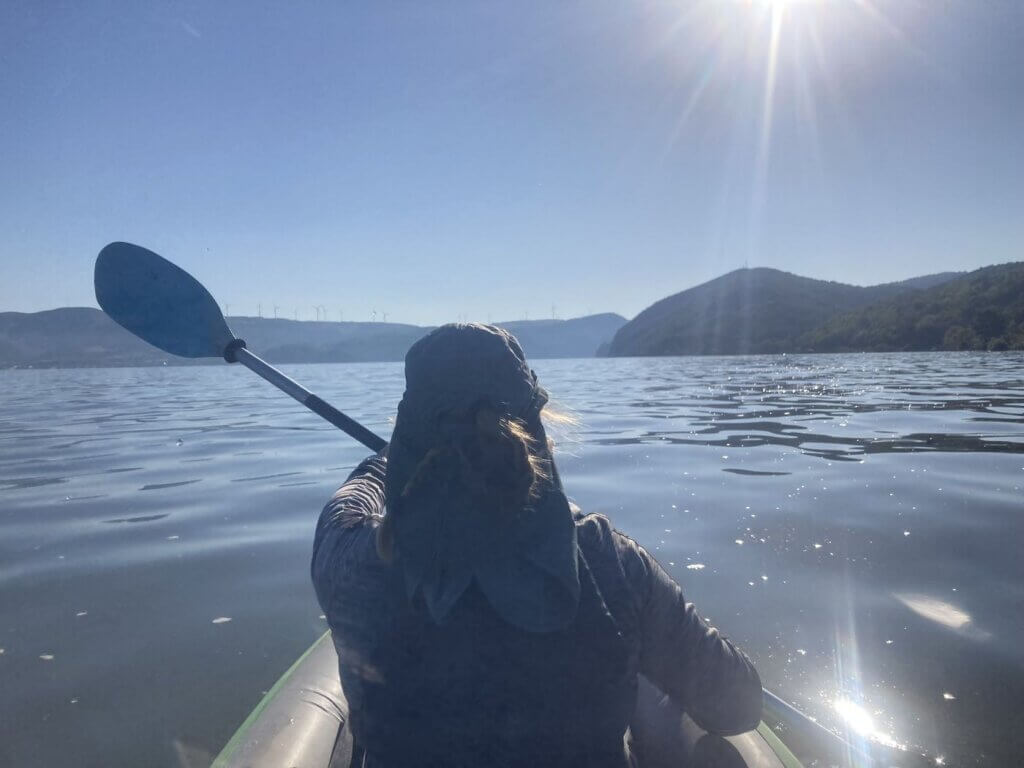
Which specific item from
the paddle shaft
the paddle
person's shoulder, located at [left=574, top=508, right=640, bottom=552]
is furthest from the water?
the paddle

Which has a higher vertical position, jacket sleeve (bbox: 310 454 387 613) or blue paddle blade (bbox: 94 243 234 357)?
blue paddle blade (bbox: 94 243 234 357)

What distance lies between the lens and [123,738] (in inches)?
143

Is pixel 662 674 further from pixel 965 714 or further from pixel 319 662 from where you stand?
pixel 965 714

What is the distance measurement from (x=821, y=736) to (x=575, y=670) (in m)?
2.47

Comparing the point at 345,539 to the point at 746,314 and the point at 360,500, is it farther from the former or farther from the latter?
the point at 746,314

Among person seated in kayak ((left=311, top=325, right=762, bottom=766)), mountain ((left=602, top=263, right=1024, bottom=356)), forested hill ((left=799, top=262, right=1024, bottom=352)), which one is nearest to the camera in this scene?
person seated in kayak ((left=311, top=325, right=762, bottom=766))

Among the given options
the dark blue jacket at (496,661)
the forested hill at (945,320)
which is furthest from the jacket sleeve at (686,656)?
the forested hill at (945,320)

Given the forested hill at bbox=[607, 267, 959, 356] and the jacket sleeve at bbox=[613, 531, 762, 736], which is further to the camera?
the forested hill at bbox=[607, 267, 959, 356]

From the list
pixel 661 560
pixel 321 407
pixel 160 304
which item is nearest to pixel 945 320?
pixel 661 560

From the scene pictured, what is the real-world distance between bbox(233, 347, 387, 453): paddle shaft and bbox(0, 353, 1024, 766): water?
57.4 inches

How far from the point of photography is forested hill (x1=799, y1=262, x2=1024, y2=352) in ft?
240

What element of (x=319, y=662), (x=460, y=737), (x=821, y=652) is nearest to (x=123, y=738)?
(x=319, y=662)

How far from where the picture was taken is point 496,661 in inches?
68.7

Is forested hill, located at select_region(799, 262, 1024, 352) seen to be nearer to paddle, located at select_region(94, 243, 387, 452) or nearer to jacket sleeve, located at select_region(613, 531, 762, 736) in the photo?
paddle, located at select_region(94, 243, 387, 452)
